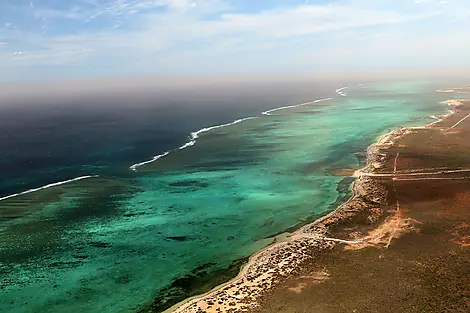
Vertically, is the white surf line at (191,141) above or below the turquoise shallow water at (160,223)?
above

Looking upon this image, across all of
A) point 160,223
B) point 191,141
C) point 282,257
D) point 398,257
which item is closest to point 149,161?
point 191,141

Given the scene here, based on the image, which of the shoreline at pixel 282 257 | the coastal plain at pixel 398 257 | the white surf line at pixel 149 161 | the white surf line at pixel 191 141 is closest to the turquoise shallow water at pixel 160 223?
the white surf line at pixel 149 161

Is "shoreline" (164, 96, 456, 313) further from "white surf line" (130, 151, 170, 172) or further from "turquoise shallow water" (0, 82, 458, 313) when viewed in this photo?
"white surf line" (130, 151, 170, 172)

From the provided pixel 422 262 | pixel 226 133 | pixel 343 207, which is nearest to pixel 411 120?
pixel 226 133

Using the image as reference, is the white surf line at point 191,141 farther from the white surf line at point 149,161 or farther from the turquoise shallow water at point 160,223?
the turquoise shallow water at point 160,223

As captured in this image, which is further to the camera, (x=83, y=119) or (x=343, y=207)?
(x=83, y=119)

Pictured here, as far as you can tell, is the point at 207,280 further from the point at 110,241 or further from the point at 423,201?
the point at 423,201
